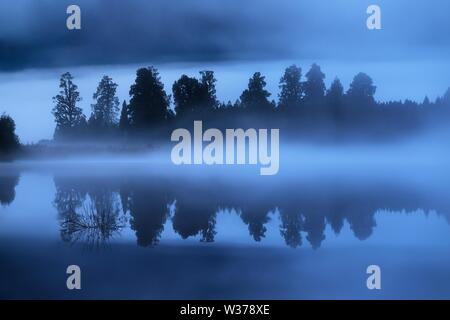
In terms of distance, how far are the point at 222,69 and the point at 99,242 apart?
80 centimetres

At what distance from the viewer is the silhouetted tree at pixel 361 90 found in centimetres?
228

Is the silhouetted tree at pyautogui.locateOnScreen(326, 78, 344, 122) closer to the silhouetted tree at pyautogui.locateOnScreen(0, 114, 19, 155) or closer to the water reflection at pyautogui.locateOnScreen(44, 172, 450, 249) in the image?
the water reflection at pyautogui.locateOnScreen(44, 172, 450, 249)

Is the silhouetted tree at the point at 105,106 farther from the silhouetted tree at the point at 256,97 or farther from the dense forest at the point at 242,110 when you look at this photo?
the silhouetted tree at the point at 256,97

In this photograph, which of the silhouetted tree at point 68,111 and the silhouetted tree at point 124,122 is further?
the silhouetted tree at point 124,122

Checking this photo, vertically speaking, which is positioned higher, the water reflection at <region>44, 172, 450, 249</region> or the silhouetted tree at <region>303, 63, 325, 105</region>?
the silhouetted tree at <region>303, 63, 325, 105</region>

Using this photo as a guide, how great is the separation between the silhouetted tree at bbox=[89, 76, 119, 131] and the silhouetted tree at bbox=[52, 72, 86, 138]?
5 cm

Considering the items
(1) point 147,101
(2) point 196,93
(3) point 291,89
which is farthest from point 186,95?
(3) point 291,89

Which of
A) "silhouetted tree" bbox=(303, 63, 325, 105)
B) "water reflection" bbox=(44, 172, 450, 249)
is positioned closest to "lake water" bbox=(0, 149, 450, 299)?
"water reflection" bbox=(44, 172, 450, 249)

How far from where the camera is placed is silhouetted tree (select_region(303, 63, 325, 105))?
90.4 inches

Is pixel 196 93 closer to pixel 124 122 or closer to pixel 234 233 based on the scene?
pixel 124 122

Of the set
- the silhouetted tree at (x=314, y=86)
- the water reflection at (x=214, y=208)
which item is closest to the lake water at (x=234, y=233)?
the water reflection at (x=214, y=208)

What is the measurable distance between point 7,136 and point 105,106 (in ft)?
1.32
